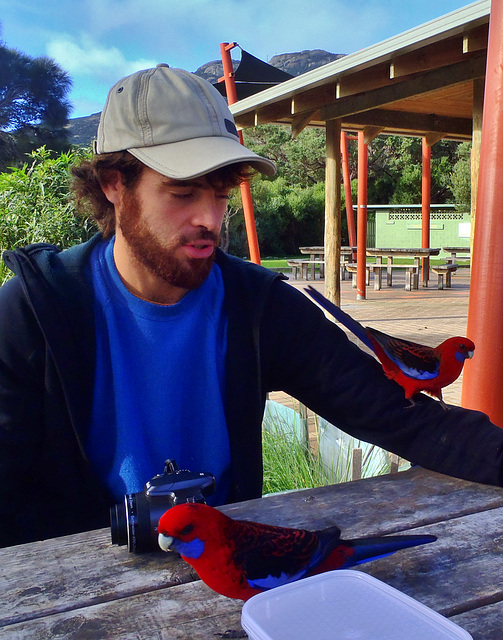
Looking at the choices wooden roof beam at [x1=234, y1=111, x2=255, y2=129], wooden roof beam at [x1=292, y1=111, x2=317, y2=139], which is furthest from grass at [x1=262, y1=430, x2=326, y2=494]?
wooden roof beam at [x1=234, y1=111, x2=255, y2=129]

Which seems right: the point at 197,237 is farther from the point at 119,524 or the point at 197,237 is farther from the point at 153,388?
the point at 119,524

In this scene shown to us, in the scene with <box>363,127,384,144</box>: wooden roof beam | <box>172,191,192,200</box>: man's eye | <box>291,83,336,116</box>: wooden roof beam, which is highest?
<box>291,83,336,116</box>: wooden roof beam

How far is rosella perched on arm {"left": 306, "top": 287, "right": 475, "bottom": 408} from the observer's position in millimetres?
1475

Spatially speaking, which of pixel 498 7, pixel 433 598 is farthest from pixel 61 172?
pixel 433 598

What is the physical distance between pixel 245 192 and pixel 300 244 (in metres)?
23.9

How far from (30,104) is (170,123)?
44111 millimetres

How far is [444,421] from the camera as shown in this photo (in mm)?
1429

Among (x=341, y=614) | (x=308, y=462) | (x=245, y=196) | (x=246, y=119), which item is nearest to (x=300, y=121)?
(x=246, y=119)

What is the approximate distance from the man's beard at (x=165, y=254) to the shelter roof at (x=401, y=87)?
4.06 m

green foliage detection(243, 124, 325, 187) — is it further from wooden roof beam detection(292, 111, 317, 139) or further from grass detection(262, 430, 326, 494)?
grass detection(262, 430, 326, 494)

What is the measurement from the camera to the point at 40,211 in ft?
19.0

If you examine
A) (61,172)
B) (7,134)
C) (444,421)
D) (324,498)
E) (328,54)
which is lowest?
(324,498)

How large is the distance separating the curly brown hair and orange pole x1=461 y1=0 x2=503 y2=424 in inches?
36.3

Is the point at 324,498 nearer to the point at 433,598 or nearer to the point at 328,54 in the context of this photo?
the point at 433,598
